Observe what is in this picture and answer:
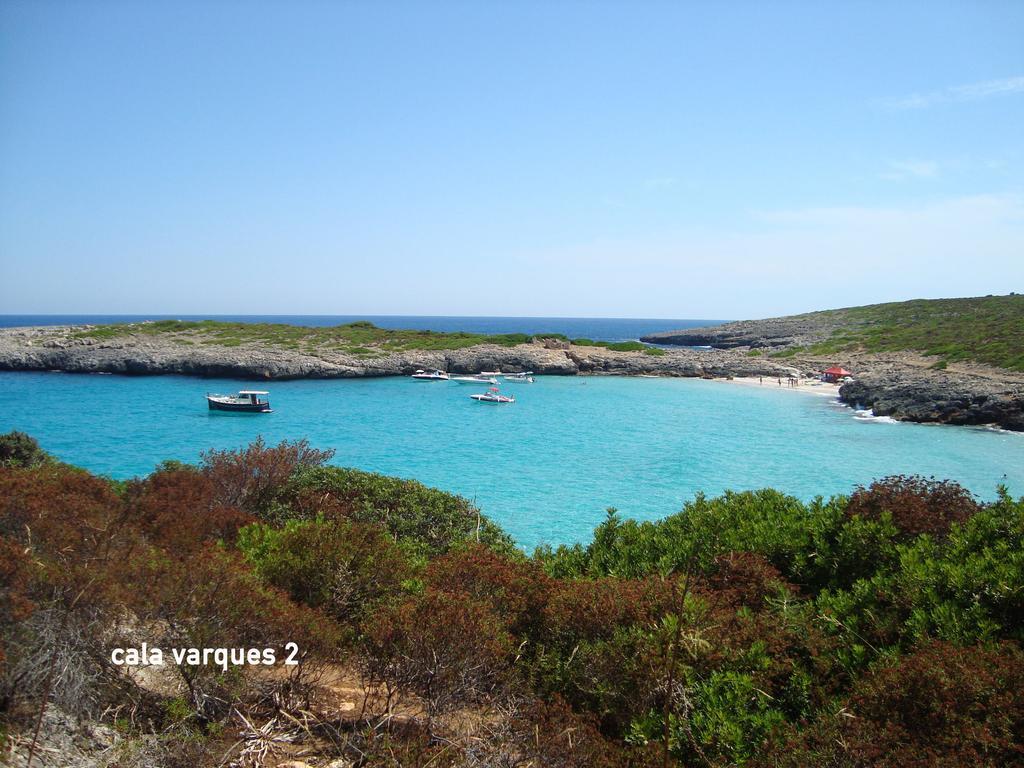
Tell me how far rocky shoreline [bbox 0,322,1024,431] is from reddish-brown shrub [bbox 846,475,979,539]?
36.3m

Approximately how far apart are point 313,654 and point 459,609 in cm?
127

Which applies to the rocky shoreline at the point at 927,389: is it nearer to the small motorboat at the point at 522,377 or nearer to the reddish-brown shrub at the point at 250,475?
the small motorboat at the point at 522,377

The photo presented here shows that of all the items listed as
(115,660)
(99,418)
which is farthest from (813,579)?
(99,418)

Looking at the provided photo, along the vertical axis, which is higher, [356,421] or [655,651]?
[655,651]

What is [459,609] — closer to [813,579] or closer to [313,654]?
[313,654]

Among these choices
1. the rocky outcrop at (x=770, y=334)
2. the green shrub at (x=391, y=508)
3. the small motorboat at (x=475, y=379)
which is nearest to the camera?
the green shrub at (x=391, y=508)

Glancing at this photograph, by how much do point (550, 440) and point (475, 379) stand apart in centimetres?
2585

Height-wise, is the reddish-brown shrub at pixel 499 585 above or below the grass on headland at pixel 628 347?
below

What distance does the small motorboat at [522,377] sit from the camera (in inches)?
2172

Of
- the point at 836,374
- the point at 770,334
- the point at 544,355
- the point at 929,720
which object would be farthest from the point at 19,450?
the point at 770,334

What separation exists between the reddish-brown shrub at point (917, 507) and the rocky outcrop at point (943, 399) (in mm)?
35074

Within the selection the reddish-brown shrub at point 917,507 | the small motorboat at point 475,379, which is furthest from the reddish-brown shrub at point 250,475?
the small motorboat at point 475,379

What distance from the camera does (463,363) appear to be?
60656 mm

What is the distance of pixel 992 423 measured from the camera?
35094mm
